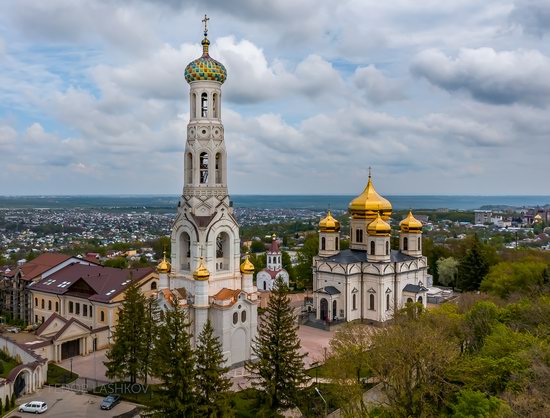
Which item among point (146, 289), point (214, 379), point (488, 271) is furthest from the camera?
point (488, 271)

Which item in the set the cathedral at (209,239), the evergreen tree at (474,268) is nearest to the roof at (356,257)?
the evergreen tree at (474,268)

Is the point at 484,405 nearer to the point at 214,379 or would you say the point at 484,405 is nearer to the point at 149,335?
the point at 214,379

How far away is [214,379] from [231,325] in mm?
8079

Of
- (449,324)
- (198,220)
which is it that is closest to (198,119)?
(198,220)

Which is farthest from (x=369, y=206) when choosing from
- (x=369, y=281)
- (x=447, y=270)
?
(x=447, y=270)

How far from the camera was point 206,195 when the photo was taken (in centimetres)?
2766

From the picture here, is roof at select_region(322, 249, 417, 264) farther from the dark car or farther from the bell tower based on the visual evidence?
the dark car

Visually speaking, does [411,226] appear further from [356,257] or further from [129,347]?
[129,347]

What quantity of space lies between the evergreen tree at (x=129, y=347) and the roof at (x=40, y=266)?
15.9m

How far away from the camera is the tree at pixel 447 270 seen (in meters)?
49.8

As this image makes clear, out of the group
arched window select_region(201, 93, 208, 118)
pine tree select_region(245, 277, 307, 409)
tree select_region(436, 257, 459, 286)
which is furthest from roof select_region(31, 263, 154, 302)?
tree select_region(436, 257, 459, 286)

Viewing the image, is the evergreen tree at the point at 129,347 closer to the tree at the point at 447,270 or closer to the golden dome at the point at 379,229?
the golden dome at the point at 379,229

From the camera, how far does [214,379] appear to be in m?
18.7

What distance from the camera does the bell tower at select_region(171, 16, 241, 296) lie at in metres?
27.3
